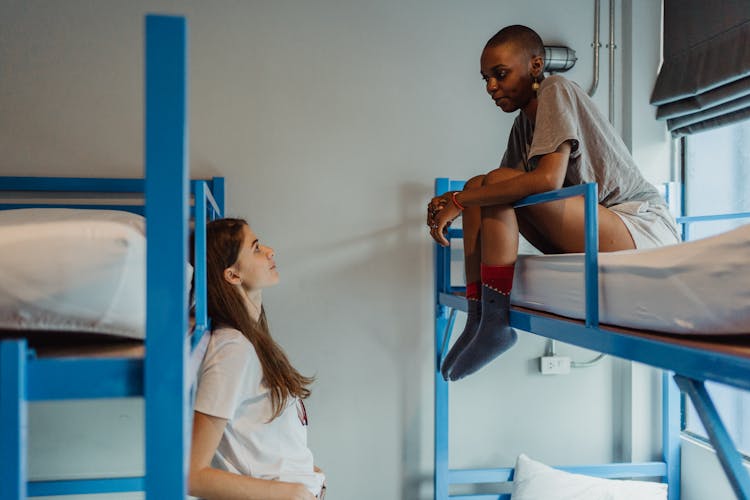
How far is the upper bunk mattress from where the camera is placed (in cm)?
79

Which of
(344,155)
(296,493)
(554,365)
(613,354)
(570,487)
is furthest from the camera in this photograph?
(554,365)

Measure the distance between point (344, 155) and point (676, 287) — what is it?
4.85ft

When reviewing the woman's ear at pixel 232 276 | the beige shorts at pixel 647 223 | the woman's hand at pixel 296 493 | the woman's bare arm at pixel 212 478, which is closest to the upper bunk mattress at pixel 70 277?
the woman's bare arm at pixel 212 478

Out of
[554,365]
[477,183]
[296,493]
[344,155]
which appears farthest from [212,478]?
[554,365]

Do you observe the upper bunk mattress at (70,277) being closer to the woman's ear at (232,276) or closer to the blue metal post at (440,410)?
the woman's ear at (232,276)

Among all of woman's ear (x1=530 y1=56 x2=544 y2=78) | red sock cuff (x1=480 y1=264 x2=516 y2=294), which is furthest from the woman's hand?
woman's ear (x1=530 y1=56 x2=544 y2=78)

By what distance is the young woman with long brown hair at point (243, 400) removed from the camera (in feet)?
3.90

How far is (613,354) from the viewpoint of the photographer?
3.58ft

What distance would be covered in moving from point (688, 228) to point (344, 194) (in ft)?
4.03

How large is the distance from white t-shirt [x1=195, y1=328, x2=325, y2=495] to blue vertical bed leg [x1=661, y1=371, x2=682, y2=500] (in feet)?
4.49

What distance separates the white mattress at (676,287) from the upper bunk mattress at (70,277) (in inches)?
29.9

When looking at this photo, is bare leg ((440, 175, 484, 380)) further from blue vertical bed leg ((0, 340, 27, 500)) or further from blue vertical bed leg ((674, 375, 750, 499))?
blue vertical bed leg ((0, 340, 27, 500))

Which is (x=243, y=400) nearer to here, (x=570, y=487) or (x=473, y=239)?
(x=473, y=239)

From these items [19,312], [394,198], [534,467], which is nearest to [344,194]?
[394,198]
